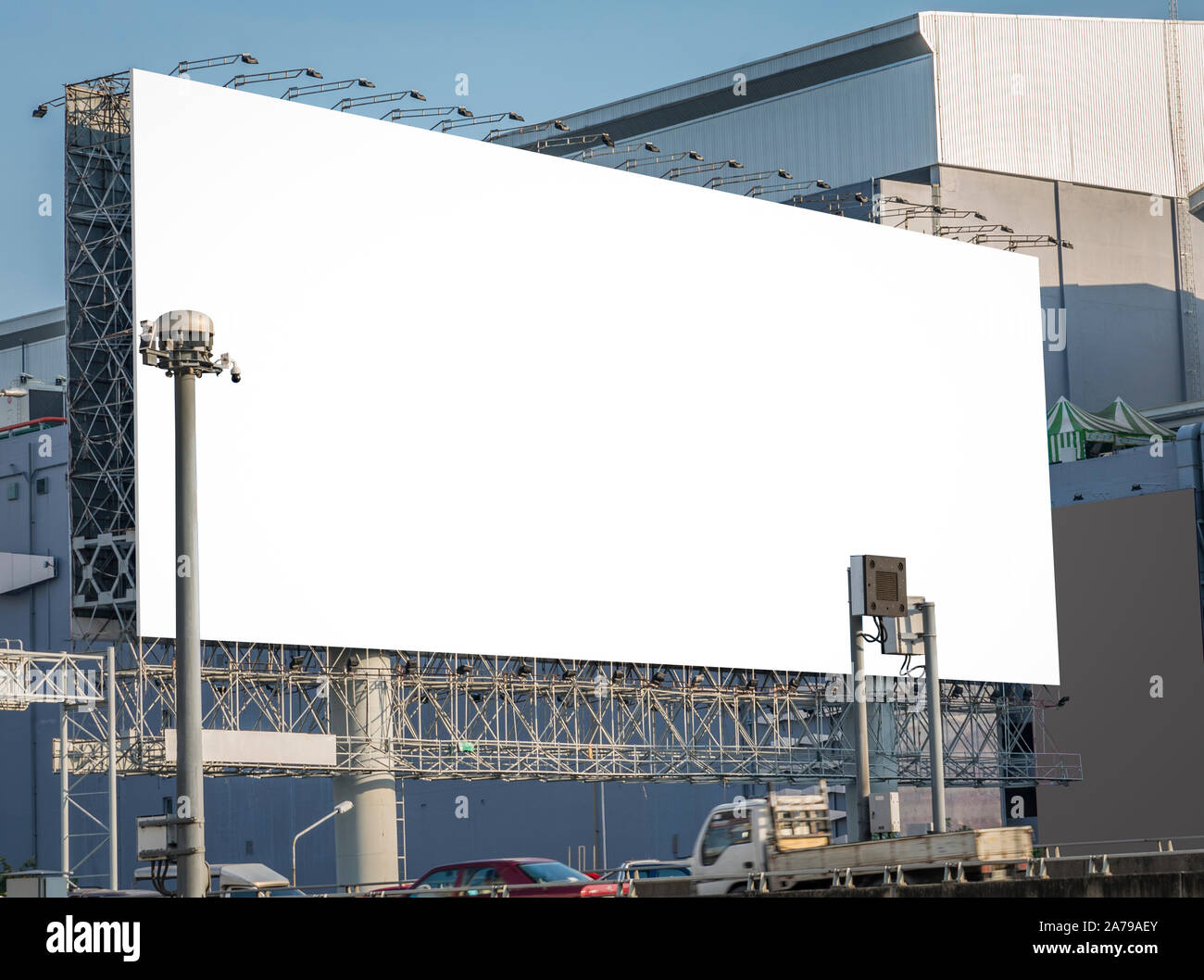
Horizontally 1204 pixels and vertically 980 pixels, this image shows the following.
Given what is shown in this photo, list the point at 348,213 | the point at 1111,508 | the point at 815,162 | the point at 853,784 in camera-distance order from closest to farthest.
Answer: the point at 348,213 < the point at 853,784 < the point at 1111,508 < the point at 815,162

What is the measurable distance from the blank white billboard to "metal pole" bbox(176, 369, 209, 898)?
865 inches

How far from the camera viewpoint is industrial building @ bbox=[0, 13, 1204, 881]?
62062 mm

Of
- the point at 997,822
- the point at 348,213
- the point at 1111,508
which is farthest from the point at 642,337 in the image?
the point at 997,822

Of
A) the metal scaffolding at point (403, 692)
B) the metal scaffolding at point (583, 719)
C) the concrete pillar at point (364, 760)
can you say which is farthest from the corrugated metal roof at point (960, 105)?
the concrete pillar at point (364, 760)

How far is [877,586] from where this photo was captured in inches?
1043

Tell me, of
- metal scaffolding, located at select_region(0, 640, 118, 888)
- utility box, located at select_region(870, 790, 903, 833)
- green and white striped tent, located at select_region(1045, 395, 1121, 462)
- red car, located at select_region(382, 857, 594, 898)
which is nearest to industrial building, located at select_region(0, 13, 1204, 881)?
green and white striped tent, located at select_region(1045, 395, 1121, 462)

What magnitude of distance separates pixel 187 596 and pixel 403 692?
91.9ft

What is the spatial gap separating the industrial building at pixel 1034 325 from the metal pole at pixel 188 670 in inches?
1565

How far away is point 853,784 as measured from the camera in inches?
2138

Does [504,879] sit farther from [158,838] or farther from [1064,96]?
[1064,96]

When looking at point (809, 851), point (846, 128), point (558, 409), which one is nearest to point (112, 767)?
point (558, 409)

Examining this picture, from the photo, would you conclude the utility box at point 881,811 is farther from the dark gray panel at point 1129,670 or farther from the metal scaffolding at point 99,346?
the dark gray panel at point 1129,670
